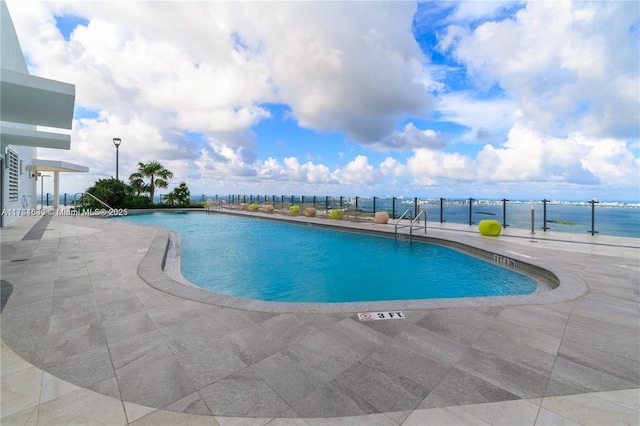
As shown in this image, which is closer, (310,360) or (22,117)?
(310,360)

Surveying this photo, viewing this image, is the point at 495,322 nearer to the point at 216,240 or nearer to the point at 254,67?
the point at 216,240

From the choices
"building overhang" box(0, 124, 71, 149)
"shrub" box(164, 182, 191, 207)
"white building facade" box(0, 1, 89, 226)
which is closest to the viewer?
"white building facade" box(0, 1, 89, 226)

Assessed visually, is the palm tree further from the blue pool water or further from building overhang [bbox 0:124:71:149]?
the blue pool water

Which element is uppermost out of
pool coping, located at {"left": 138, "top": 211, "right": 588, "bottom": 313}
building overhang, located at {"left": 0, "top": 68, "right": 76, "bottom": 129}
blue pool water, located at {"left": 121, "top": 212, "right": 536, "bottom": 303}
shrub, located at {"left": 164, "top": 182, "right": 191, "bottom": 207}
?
building overhang, located at {"left": 0, "top": 68, "right": 76, "bottom": 129}

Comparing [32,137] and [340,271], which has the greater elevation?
[32,137]

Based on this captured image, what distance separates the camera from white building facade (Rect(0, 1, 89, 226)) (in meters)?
5.08

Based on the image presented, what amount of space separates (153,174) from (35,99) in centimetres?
2112

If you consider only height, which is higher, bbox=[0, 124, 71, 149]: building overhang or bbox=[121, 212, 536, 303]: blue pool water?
bbox=[0, 124, 71, 149]: building overhang

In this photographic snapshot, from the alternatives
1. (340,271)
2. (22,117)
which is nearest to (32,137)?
(22,117)

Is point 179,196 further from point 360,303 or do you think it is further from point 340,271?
point 360,303

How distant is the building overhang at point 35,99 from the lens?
480 centimetres

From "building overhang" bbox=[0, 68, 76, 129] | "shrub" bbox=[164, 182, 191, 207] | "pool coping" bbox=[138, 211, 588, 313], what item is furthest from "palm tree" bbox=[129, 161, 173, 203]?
"pool coping" bbox=[138, 211, 588, 313]

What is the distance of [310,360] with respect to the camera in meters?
2.12

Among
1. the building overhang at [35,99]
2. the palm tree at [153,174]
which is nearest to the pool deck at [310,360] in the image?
the building overhang at [35,99]
